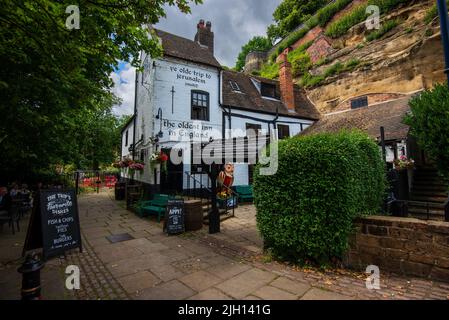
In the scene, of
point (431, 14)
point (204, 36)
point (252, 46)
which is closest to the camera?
point (431, 14)

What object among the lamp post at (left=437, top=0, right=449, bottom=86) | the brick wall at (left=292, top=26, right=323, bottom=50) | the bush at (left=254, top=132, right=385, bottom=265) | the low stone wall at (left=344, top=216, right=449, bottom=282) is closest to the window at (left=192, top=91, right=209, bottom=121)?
the bush at (left=254, top=132, right=385, bottom=265)

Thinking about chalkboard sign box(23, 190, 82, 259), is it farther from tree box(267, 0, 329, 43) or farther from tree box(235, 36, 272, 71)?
tree box(235, 36, 272, 71)

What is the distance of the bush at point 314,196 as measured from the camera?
159 inches

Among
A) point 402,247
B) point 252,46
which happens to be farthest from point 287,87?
point 252,46

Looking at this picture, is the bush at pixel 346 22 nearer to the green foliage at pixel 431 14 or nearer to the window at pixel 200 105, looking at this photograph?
the green foliage at pixel 431 14

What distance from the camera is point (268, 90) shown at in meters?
17.0

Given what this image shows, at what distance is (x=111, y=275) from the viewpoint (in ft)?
13.0

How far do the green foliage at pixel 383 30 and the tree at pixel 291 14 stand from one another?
13341 millimetres

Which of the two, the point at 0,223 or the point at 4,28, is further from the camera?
the point at 0,223

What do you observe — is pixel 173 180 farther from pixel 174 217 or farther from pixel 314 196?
pixel 314 196

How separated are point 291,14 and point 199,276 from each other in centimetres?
3659
